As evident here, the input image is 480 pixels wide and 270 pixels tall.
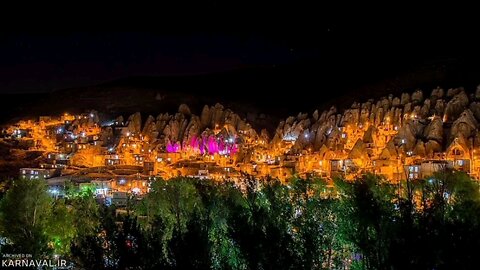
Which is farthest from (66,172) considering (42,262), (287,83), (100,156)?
(287,83)

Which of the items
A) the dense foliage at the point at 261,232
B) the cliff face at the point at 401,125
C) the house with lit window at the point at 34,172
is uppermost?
the cliff face at the point at 401,125

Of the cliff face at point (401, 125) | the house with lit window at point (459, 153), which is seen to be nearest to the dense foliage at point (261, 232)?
the house with lit window at point (459, 153)

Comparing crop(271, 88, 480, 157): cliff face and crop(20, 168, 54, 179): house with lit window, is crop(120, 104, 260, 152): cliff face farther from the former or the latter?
crop(20, 168, 54, 179): house with lit window

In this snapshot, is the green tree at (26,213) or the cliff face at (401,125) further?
the cliff face at (401,125)

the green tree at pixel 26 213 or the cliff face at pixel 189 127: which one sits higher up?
the cliff face at pixel 189 127

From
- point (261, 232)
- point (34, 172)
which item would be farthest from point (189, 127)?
point (261, 232)

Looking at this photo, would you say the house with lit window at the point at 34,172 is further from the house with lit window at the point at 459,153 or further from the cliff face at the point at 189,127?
the house with lit window at the point at 459,153

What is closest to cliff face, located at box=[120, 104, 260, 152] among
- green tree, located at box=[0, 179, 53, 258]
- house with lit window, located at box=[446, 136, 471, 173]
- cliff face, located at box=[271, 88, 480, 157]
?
cliff face, located at box=[271, 88, 480, 157]

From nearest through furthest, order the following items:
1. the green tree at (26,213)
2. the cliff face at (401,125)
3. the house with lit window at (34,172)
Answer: the green tree at (26,213) < the cliff face at (401,125) < the house with lit window at (34,172)

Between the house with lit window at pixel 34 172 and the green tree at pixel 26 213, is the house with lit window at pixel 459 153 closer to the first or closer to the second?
the green tree at pixel 26 213

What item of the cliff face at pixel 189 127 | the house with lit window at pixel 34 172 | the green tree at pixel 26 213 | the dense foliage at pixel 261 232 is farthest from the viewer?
the cliff face at pixel 189 127

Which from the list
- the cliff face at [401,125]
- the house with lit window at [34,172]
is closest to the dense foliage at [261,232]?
the cliff face at [401,125]
